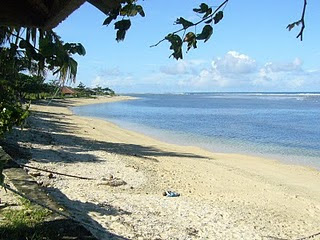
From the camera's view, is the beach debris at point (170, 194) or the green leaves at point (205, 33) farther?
the beach debris at point (170, 194)

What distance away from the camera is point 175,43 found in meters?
1.54

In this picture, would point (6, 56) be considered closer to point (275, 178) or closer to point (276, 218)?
point (276, 218)

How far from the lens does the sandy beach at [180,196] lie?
18.3 feet

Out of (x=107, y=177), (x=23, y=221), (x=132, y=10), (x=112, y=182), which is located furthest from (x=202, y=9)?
(x=107, y=177)

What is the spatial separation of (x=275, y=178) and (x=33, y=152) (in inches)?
249

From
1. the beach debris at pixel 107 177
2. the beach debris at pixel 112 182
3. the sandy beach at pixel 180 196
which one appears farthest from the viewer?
the beach debris at pixel 107 177

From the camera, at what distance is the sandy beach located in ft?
18.3

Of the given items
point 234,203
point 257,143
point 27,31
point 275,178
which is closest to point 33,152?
point 234,203

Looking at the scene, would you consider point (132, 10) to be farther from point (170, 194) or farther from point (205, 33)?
point (170, 194)

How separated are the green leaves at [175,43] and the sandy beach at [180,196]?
3.36m

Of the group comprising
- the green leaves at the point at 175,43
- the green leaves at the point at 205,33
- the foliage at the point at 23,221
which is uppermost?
the green leaves at the point at 205,33

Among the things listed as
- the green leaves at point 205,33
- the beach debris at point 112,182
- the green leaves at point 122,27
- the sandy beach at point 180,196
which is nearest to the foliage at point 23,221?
the sandy beach at point 180,196

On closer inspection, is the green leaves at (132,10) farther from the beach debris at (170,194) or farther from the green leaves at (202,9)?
the beach debris at (170,194)

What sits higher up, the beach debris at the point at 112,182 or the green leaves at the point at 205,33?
the green leaves at the point at 205,33
